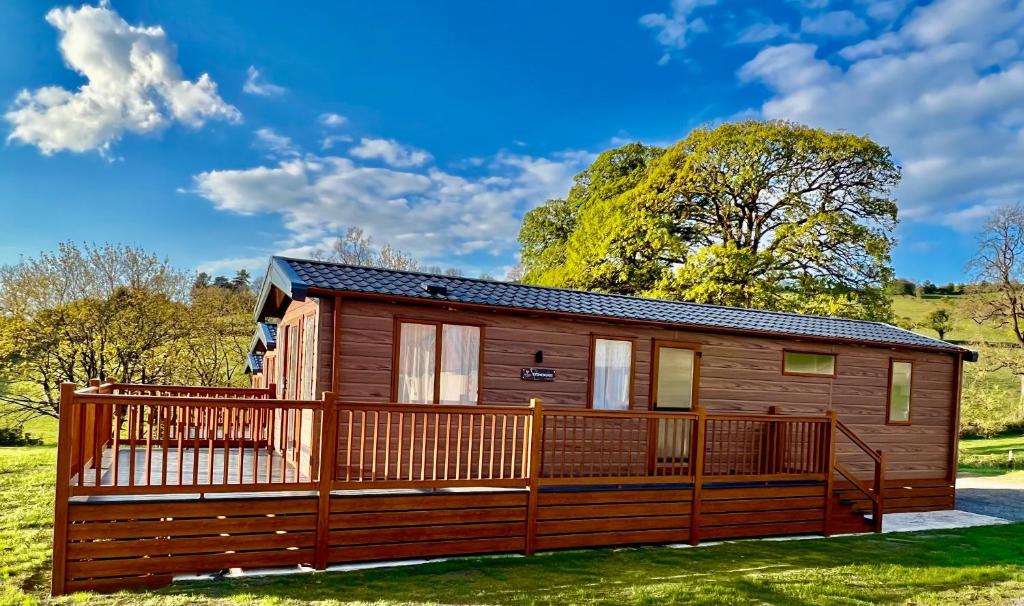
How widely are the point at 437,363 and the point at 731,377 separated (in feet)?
15.7

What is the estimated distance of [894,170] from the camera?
18.2 metres

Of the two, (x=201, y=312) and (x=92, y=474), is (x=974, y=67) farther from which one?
(x=201, y=312)

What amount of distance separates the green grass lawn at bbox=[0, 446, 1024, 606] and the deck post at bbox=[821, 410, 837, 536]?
33 cm

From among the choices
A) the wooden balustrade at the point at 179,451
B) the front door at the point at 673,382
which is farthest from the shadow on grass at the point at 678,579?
the front door at the point at 673,382

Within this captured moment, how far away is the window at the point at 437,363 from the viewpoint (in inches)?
281

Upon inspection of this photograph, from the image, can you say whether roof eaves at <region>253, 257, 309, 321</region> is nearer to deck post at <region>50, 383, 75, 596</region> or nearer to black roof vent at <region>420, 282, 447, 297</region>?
black roof vent at <region>420, 282, 447, 297</region>

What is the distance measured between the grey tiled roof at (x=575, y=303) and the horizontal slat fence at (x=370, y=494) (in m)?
1.46

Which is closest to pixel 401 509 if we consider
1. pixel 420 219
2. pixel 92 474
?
pixel 92 474

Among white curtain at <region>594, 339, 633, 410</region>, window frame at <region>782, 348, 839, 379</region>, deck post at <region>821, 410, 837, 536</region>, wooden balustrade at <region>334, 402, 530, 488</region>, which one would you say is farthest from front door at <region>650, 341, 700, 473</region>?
wooden balustrade at <region>334, 402, 530, 488</region>

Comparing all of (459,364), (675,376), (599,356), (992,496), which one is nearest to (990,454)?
(992,496)

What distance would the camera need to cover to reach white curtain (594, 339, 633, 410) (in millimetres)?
8359

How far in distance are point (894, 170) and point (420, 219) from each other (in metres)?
20.7

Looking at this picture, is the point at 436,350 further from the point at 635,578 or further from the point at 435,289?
the point at 635,578

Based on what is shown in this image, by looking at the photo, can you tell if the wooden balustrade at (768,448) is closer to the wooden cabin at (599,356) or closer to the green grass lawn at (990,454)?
the wooden cabin at (599,356)
